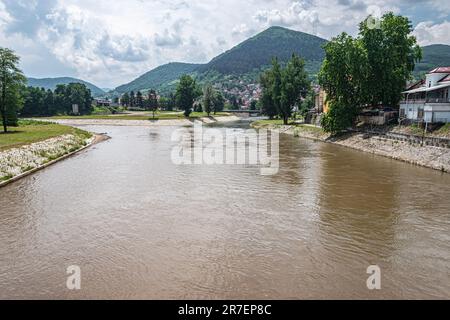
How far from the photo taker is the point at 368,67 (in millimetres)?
57625

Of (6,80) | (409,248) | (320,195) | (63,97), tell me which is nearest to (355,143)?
(320,195)

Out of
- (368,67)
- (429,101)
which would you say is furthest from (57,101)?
(429,101)

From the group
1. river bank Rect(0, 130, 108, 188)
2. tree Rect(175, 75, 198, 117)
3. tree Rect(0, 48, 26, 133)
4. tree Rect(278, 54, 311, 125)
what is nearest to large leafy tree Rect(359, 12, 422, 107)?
tree Rect(278, 54, 311, 125)

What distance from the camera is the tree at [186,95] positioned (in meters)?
134

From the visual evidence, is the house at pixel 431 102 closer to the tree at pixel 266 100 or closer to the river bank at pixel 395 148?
the river bank at pixel 395 148

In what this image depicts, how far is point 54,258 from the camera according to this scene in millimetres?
14914

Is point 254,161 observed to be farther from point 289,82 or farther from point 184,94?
point 184,94

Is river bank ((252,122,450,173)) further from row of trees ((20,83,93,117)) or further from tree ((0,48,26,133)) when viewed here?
row of trees ((20,83,93,117))

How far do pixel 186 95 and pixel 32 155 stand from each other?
328 feet

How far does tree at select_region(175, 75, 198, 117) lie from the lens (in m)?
134

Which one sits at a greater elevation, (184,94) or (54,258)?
(184,94)

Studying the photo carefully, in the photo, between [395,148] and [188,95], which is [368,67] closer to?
[395,148]

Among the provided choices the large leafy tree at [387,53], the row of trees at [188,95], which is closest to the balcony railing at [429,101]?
the large leafy tree at [387,53]

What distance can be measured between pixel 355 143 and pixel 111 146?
35.8 metres
